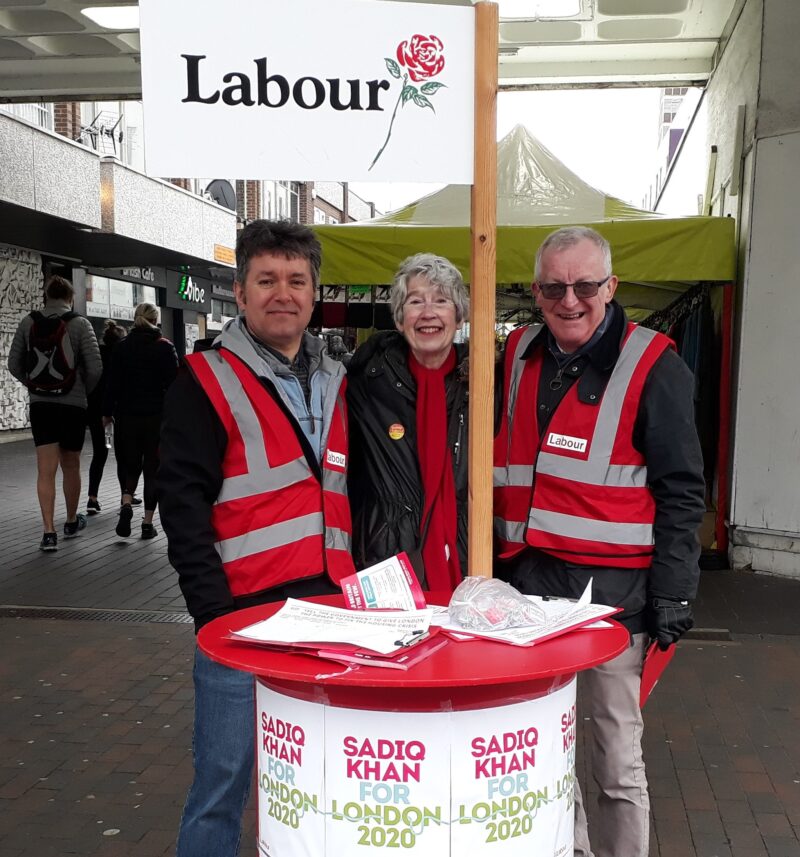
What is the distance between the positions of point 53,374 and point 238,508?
5.48 m

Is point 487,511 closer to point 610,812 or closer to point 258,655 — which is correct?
point 258,655

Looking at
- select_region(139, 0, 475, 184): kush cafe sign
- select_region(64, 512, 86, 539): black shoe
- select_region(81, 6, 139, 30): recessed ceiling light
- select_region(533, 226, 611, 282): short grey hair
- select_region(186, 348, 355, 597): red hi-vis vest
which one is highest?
select_region(81, 6, 139, 30): recessed ceiling light

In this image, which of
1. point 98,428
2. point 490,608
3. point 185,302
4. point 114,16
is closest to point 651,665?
point 490,608

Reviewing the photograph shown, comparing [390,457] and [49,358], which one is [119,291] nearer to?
[49,358]

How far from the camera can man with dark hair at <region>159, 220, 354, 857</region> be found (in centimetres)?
230

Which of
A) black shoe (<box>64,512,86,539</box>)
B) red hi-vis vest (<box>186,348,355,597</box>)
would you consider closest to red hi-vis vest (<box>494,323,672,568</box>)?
red hi-vis vest (<box>186,348,355,597</box>)

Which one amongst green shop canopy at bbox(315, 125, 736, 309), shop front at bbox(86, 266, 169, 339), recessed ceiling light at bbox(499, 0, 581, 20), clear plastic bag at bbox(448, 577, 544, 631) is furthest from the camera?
shop front at bbox(86, 266, 169, 339)

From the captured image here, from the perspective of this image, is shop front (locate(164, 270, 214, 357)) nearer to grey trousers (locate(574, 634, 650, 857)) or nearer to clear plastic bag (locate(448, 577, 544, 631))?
grey trousers (locate(574, 634, 650, 857))

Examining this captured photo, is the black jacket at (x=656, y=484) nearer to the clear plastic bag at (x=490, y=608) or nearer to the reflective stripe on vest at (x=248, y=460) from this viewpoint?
the clear plastic bag at (x=490, y=608)

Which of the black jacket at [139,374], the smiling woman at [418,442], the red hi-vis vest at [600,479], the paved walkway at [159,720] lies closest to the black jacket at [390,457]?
the smiling woman at [418,442]

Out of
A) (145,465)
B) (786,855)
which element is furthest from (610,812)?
(145,465)

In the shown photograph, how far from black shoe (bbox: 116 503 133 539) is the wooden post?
610 cm

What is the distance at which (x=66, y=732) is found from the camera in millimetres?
4082

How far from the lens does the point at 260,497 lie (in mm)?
2352
